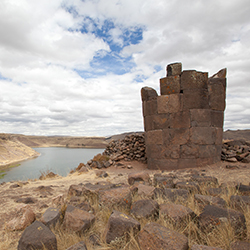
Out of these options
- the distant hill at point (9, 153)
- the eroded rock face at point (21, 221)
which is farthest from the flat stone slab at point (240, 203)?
the distant hill at point (9, 153)

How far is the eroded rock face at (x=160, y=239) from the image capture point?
225 centimetres

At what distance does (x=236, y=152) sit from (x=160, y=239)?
30.7 ft

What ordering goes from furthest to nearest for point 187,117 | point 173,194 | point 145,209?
point 187,117
point 173,194
point 145,209

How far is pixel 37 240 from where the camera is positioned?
2.46 meters

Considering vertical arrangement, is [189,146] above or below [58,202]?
above

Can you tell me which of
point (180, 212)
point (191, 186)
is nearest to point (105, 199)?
point (180, 212)

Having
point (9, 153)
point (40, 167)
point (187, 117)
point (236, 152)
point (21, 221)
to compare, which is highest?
point (187, 117)

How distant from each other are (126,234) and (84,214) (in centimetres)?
84

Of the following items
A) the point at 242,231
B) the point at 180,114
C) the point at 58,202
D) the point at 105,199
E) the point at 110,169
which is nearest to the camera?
the point at 242,231

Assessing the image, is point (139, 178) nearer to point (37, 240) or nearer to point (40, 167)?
point (37, 240)

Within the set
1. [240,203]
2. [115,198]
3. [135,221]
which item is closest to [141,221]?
[135,221]

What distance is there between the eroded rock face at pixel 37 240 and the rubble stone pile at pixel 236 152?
8995mm

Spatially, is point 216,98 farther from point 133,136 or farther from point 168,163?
point 133,136

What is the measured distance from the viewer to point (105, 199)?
12.1 ft
